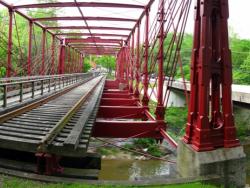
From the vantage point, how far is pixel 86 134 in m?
6.96

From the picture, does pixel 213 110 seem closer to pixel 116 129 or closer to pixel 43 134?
pixel 43 134

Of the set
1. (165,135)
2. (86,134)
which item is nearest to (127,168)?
(165,135)

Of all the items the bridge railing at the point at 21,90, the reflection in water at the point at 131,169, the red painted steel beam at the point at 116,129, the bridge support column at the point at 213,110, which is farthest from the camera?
the reflection in water at the point at 131,169

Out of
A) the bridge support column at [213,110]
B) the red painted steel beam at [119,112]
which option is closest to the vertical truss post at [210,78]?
the bridge support column at [213,110]

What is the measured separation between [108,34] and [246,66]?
22.8 m

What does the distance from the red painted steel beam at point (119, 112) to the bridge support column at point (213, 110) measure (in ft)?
25.3

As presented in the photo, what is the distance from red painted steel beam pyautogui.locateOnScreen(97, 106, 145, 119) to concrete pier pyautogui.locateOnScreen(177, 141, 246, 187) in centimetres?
794

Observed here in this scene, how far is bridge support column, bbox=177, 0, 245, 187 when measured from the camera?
5.79 m

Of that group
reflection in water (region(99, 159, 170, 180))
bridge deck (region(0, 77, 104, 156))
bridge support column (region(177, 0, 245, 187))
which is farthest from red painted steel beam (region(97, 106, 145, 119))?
bridge support column (region(177, 0, 245, 187))

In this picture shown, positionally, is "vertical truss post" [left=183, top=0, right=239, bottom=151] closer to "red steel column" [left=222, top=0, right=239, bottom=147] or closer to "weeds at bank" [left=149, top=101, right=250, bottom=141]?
"red steel column" [left=222, top=0, right=239, bottom=147]

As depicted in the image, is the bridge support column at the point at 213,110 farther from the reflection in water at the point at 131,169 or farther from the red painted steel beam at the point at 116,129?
the reflection in water at the point at 131,169

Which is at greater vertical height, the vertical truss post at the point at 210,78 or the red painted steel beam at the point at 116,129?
the vertical truss post at the point at 210,78

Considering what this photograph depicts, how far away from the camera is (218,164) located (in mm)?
5758

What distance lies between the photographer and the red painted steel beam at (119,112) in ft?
45.7
